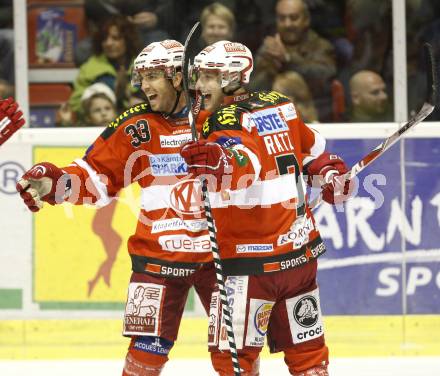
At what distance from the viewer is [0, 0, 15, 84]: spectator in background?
6945mm

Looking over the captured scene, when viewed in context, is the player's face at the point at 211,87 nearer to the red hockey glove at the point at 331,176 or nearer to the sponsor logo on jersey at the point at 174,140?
the sponsor logo on jersey at the point at 174,140

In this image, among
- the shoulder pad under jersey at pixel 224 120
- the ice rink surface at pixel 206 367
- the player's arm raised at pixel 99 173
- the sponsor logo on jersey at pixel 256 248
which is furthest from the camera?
the ice rink surface at pixel 206 367

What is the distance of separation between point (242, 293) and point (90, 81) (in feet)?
8.25

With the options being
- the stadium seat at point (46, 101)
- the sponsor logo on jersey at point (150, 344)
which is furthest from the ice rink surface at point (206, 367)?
the stadium seat at point (46, 101)

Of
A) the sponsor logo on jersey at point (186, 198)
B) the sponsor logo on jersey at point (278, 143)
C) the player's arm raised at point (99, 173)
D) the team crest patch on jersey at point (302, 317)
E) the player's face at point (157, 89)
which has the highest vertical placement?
the player's face at point (157, 89)

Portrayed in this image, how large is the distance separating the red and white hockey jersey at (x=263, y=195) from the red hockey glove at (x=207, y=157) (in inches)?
4.9

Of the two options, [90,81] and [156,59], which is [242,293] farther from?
[90,81]

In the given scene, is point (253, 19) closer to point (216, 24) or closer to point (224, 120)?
point (216, 24)

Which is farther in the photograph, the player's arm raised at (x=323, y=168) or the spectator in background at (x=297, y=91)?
the spectator in background at (x=297, y=91)

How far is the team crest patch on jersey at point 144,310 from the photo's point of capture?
5.20 meters

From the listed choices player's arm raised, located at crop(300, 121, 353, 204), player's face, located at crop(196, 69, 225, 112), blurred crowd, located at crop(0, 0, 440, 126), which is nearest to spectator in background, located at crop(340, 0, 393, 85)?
blurred crowd, located at crop(0, 0, 440, 126)

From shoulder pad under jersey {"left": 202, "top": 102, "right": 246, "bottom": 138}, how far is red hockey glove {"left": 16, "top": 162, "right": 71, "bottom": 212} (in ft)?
2.04

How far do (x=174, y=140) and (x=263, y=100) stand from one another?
1.63 ft

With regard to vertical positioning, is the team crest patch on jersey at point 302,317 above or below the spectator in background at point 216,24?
below
